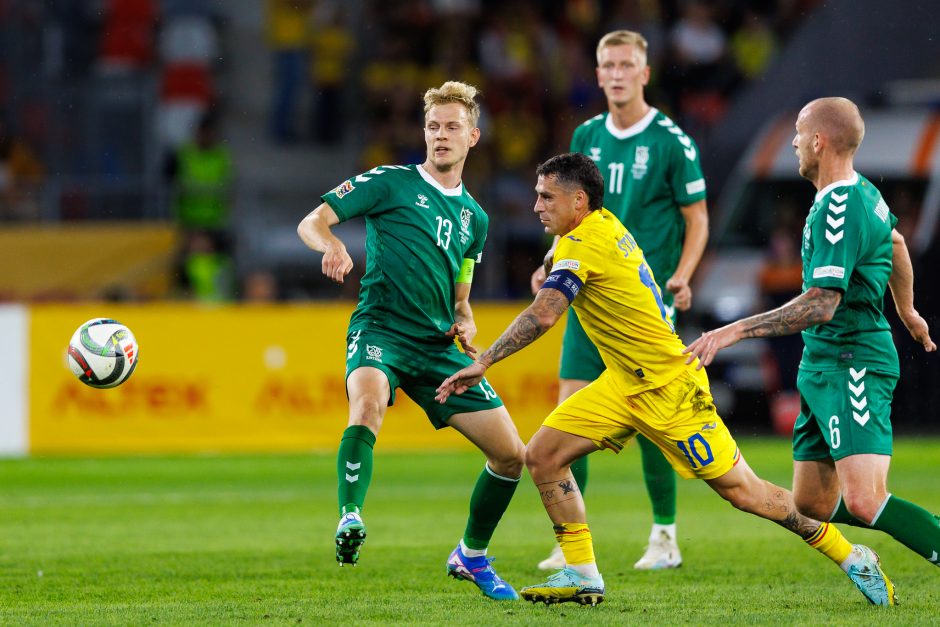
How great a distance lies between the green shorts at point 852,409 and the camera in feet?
22.0

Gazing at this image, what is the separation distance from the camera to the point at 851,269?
6598mm

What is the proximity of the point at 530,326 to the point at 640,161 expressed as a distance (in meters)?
2.36

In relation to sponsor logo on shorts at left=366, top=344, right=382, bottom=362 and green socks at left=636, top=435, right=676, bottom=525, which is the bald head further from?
green socks at left=636, top=435, right=676, bottom=525

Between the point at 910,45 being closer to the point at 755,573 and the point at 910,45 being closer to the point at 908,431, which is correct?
the point at 908,431

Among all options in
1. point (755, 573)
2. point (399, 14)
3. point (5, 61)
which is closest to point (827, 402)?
point (755, 573)

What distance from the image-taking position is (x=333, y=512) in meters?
11.1

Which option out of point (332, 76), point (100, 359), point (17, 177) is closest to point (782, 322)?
point (100, 359)

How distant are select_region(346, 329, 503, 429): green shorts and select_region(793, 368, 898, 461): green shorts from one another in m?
1.54

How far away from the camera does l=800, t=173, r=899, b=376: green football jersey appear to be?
662 cm

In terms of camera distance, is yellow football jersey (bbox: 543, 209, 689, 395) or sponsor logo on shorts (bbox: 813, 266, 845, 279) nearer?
sponsor logo on shorts (bbox: 813, 266, 845, 279)

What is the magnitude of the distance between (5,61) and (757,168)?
11.5 metres

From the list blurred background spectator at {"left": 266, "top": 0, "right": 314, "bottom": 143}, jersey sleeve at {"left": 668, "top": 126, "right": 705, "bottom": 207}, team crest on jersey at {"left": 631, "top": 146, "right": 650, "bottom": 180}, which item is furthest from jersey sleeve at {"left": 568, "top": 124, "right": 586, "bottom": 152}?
blurred background spectator at {"left": 266, "top": 0, "right": 314, "bottom": 143}

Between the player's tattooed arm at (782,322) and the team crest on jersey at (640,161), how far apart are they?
7.32ft

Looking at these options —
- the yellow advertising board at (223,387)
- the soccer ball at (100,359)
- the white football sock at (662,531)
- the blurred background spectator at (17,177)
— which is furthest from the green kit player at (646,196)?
the blurred background spectator at (17,177)
